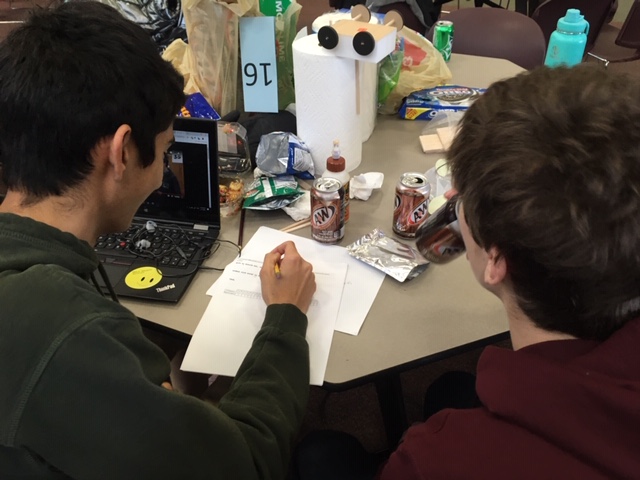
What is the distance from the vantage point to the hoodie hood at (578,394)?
1.69 ft

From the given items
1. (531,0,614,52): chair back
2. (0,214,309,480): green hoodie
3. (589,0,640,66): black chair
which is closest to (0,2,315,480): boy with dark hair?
(0,214,309,480): green hoodie

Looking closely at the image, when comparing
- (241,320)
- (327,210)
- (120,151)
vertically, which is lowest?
(241,320)

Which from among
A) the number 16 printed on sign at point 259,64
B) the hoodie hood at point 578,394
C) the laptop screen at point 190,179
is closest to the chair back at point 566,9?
the number 16 printed on sign at point 259,64

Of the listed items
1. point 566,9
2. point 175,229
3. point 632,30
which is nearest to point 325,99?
point 175,229

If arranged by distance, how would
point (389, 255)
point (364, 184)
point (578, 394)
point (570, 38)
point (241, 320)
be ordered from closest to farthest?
1. point (578, 394)
2. point (241, 320)
3. point (389, 255)
4. point (364, 184)
5. point (570, 38)

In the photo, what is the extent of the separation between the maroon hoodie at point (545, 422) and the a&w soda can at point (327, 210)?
1.62 feet

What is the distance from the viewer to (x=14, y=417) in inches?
22.5

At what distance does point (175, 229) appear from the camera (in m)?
1.15

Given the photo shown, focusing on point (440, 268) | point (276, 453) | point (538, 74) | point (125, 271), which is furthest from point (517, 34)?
point (276, 453)

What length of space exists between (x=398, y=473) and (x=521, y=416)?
0.17m

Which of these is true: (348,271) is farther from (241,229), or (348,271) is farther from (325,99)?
(325,99)

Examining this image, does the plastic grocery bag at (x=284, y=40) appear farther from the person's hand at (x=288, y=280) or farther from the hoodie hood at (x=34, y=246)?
the hoodie hood at (x=34, y=246)

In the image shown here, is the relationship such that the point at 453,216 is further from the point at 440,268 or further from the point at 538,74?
the point at 538,74

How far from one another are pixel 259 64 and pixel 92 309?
0.96m
